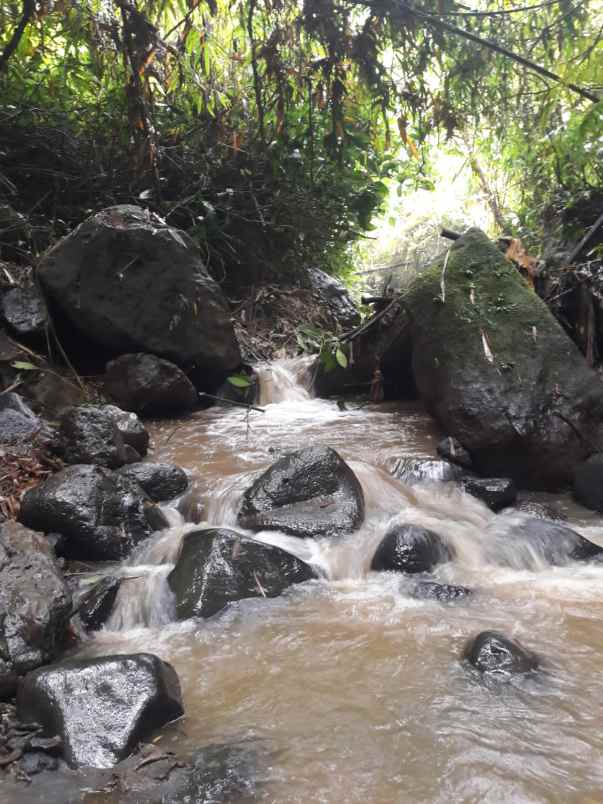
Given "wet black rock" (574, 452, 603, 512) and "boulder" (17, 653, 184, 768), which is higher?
"wet black rock" (574, 452, 603, 512)

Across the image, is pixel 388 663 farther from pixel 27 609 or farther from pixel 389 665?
pixel 27 609

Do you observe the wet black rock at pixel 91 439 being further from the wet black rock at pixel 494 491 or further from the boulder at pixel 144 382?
the wet black rock at pixel 494 491

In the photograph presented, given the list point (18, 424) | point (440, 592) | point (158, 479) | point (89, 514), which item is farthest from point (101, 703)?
point (18, 424)

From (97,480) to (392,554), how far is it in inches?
75.2

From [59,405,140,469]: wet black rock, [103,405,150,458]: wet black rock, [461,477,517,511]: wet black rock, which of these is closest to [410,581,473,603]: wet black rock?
[461,477,517,511]: wet black rock

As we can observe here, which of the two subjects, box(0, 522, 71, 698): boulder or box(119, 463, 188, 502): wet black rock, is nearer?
box(0, 522, 71, 698): boulder

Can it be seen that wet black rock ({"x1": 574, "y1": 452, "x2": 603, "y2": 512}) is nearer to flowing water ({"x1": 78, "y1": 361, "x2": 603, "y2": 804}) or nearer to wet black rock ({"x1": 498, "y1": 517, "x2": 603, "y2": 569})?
flowing water ({"x1": 78, "y1": 361, "x2": 603, "y2": 804})

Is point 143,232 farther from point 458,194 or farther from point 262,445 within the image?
point 458,194

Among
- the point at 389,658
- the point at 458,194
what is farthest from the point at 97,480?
the point at 458,194

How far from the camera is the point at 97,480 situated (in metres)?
3.79

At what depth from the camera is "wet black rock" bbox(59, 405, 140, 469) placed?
4.47 m

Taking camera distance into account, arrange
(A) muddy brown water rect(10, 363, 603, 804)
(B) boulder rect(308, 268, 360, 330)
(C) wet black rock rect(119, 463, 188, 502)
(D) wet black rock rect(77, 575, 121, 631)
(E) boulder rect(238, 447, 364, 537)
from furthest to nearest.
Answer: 1. (B) boulder rect(308, 268, 360, 330)
2. (C) wet black rock rect(119, 463, 188, 502)
3. (E) boulder rect(238, 447, 364, 537)
4. (D) wet black rock rect(77, 575, 121, 631)
5. (A) muddy brown water rect(10, 363, 603, 804)

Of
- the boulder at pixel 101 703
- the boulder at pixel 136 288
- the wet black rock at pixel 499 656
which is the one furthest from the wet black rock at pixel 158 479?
the wet black rock at pixel 499 656

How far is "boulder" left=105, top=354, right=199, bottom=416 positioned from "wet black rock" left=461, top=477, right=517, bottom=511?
322 cm
